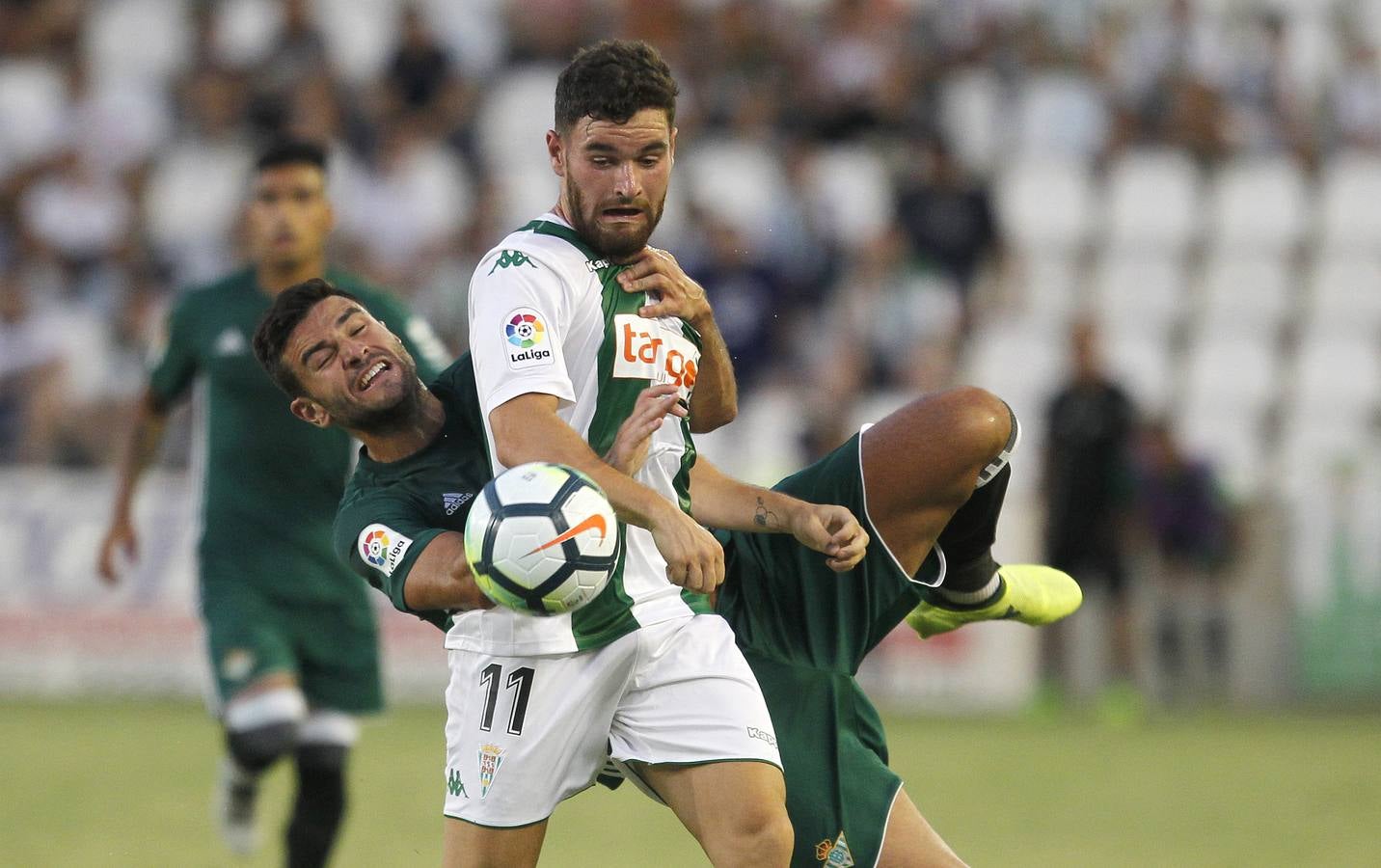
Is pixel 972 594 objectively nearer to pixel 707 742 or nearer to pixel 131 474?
pixel 707 742

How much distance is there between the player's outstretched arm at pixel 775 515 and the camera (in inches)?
190

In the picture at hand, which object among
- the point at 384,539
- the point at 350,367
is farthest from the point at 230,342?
the point at 384,539

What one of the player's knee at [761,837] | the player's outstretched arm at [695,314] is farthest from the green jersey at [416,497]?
the player's knee at [761,837]

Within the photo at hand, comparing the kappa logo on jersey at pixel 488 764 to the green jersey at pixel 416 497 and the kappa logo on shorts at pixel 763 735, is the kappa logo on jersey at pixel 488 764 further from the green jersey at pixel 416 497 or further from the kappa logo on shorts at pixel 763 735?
the kappa logo on shorts at pixel 763 735

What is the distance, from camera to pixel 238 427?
7.26m

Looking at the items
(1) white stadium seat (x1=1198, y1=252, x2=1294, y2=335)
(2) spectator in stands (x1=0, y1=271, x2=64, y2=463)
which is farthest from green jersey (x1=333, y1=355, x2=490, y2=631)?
(1) white stadium seat (x1=1198, y1=252, x2=1294, y2=335)

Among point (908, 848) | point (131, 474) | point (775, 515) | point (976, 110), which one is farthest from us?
point (976, 110)

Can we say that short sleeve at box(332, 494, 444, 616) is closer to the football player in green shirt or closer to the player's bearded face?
the football player in green shirt

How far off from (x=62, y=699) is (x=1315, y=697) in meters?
8.53

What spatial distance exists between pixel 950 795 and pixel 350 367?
519cm

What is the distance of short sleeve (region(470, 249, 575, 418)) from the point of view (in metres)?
4.52

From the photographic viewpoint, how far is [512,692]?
473cm

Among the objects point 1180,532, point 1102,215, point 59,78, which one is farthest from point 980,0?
point 59,78

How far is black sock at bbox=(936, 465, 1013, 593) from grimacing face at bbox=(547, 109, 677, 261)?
4.22 ft
